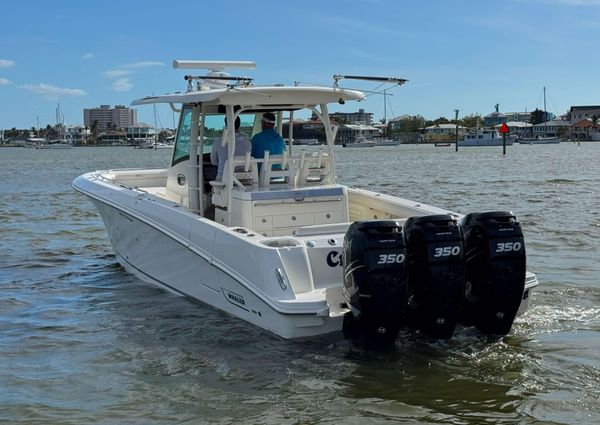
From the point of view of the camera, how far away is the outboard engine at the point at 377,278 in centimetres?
615

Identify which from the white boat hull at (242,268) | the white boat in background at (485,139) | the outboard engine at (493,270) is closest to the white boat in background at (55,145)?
the white boat in background at (485,139)

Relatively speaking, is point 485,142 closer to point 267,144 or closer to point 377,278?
point 267,144

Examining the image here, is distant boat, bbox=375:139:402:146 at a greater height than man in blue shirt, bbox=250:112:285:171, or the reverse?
distant boat, bbox=375:139:402:146

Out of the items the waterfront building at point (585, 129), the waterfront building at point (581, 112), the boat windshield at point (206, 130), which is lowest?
the boat windshield at point (206, 130)

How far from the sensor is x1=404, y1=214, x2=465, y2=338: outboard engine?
6.31 m

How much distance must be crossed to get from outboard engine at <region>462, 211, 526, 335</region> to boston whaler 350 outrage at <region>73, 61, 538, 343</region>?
10mm

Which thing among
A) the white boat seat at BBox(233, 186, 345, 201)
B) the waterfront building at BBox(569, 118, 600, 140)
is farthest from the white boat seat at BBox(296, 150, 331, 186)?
the waterfront building at BBox(569, 118, 600, 140)

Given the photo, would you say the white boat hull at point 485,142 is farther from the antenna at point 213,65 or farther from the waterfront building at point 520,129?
the antenna at point 213,65

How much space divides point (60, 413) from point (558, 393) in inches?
154

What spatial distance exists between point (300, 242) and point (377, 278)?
1256 millimetres

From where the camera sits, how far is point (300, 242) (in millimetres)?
7203

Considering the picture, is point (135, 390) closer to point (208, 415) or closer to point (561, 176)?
point (208, 415)

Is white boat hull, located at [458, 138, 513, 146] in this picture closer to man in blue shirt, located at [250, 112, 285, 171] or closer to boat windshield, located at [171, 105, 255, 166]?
boat windshield, located at [171, 105, 255, 166]

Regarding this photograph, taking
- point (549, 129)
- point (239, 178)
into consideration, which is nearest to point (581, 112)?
point (549, 129)
